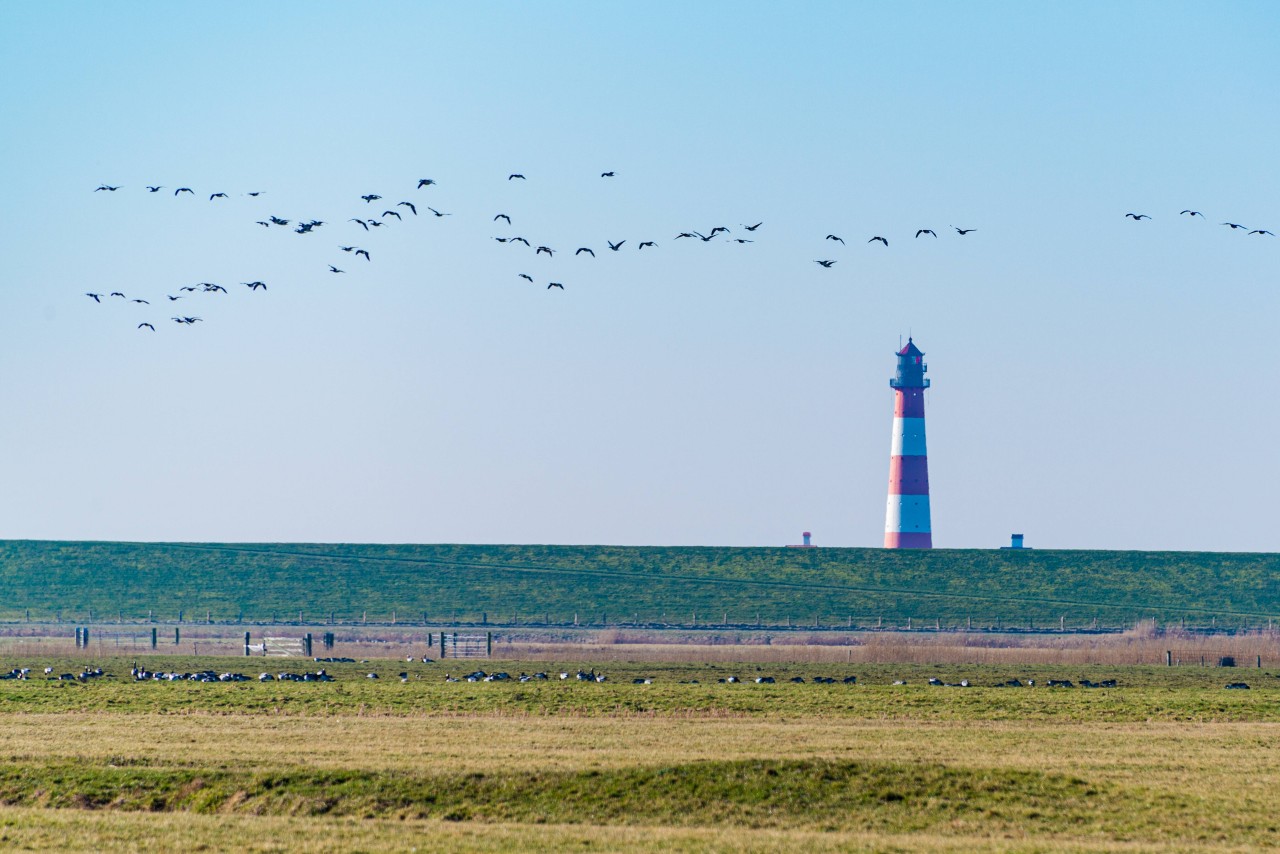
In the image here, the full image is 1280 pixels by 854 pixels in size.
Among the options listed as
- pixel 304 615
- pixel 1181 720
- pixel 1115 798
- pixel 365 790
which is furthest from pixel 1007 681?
pixel 304 615

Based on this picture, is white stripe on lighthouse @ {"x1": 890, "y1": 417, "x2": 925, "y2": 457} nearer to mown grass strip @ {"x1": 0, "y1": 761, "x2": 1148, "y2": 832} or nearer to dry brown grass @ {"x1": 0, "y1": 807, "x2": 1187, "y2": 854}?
mown grass strip @ {"x1": 0, "y1": 761, "x2": 1148, "y2": 832}

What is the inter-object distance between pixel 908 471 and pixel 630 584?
62.2 feet

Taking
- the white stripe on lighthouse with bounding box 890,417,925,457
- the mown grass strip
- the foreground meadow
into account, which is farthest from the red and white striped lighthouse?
the mown grass strip

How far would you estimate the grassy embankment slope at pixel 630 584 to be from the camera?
95875 millimetres

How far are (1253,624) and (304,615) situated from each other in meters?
48.1

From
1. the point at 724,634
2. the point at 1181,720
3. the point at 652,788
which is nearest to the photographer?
the point at 652,788

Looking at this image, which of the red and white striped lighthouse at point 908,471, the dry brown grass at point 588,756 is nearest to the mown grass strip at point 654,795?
the dry brown grass at point 588,756

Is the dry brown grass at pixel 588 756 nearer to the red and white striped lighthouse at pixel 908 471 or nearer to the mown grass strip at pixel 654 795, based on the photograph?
the mown grass strip at pixel 654 795

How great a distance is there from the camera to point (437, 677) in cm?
6119

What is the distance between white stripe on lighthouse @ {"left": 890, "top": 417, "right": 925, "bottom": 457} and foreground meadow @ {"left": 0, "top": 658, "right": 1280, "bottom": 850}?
55597 mm

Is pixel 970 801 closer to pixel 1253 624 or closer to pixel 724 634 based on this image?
pixel 724 634

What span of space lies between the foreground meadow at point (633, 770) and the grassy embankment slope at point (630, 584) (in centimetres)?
4218

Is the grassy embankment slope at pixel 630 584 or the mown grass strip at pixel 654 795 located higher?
the grassy embankment slope at pixel 630 584

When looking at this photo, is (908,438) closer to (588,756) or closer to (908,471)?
(908,471)
